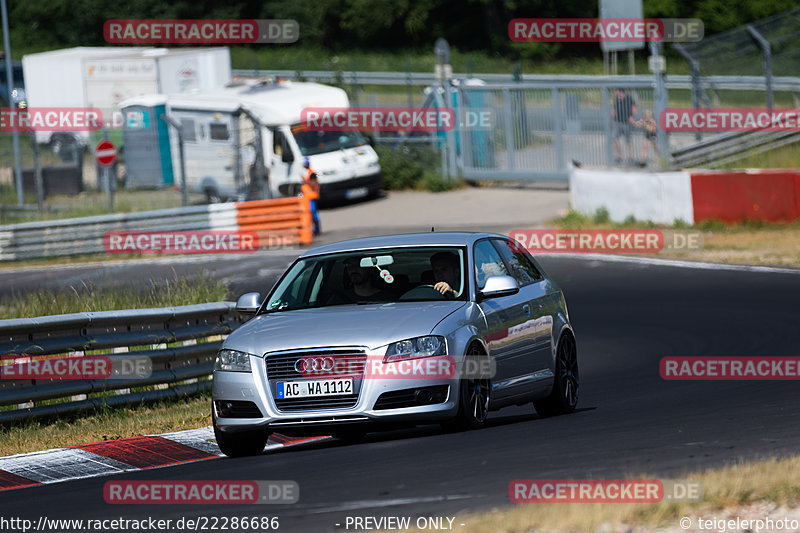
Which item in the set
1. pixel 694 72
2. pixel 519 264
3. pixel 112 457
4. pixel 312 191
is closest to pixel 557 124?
pixel 694 72

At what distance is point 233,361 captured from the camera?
29.7 ft

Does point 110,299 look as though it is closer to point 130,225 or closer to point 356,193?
point 130,225

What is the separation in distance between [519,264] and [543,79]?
3762cm

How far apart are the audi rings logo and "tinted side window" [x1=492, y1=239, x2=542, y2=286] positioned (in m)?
2.24

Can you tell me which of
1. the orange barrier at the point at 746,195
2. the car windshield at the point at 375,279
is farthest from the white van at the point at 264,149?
the car windshield at the point at 375,279

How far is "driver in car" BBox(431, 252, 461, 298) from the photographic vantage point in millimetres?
9680

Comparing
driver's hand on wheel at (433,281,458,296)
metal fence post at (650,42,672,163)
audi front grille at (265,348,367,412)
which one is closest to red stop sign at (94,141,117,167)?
metal fence post at (650,42,672,163)

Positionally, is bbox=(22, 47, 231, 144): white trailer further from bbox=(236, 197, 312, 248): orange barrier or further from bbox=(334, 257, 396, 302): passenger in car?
bbox=(334, 257, 396, 302): passenger in car

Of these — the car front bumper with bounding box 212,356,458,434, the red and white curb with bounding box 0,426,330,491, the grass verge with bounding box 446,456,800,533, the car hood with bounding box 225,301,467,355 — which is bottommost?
the red and white curb with bounding box 0,426,330,491

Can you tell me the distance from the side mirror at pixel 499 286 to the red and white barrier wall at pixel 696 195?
49.5 feet

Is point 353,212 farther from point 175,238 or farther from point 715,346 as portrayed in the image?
point 715,346

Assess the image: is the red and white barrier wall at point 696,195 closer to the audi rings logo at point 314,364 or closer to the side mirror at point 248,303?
the side mirror at point 248,303

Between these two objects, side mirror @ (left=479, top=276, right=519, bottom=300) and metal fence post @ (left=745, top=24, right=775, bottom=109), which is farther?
metal fence post @ (left=745, top=24, right=775, bottom=109)

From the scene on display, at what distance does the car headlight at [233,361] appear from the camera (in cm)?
895
